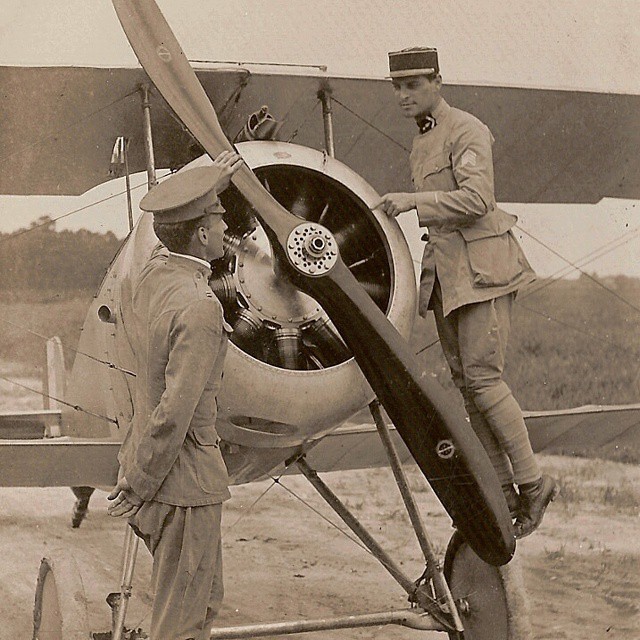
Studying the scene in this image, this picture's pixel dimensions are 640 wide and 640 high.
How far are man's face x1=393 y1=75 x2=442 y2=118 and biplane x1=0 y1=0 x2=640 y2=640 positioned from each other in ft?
0.84

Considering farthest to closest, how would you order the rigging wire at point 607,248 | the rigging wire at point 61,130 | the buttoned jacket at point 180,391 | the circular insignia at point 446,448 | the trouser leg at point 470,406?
the rigging wire at point 607,248, the rigging wire at point 61,130, the trouser leg at point 470,406, the circular insignia at point 446,448, the buttoned jacket at point 180,391

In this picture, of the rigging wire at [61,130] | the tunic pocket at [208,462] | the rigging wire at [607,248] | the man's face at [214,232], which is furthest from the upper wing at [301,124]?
the tunic pocket at [208,462]

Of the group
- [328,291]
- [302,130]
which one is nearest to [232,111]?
[302,130]

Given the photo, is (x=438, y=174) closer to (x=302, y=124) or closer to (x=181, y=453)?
(x=302, y=124)

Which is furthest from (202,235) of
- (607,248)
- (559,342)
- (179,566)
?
(559,342)

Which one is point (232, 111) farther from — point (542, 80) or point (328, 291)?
point (542, 80)

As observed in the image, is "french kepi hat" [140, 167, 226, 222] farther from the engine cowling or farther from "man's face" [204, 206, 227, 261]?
the engine cowling

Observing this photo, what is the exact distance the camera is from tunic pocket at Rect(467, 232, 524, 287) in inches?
87.5

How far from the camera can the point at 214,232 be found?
1852 millimetres

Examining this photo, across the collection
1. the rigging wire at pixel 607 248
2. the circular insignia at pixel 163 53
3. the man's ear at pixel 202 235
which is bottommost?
the man's ear at pixel 202 235

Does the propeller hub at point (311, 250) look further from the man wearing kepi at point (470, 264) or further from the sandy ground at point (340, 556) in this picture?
the sandy ground at point (340, 556)

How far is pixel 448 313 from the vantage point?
2246 millimetres

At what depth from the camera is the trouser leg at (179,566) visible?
1.79 metres

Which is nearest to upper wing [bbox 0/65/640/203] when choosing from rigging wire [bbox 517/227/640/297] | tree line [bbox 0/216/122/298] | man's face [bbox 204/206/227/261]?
tree line [bbox 0/216/122/298]
